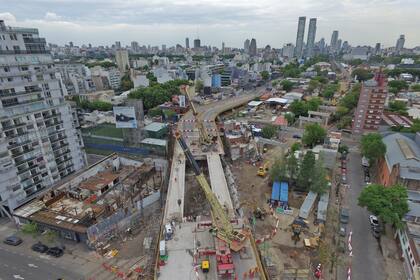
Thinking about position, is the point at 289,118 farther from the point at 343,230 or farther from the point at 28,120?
the point at 28,120

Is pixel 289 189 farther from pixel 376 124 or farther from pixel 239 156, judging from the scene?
pixel 376 124

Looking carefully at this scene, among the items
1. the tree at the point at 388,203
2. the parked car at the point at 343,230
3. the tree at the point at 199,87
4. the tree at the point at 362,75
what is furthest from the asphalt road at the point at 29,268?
the tree at the point at 362,75

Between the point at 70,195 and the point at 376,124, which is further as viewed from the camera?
the point at 376,124

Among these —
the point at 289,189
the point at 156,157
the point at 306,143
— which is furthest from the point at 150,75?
the point at 289,189

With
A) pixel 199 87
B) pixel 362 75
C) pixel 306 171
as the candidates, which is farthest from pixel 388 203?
pixel 362 75

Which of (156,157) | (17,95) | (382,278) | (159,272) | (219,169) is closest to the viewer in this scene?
(159,272)

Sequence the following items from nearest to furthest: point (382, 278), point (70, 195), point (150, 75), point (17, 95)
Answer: point (382, 278), point (17, 95), point (70, 195), point (150, 75)

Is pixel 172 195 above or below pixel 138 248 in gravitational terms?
above

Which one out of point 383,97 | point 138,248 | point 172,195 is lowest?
point 138,248
